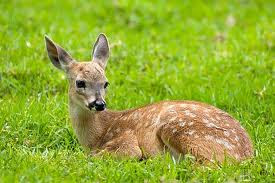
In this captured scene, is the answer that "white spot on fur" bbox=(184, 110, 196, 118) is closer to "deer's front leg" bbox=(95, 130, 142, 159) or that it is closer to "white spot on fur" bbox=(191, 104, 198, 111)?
"white spot on fur" bbox=(191, 104, 198, 111)

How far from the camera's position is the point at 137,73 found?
9664mm

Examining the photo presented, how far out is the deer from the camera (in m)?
6.83

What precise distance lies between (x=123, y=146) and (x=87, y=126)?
0.54 m

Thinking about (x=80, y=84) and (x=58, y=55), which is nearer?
(x=80, y=84)

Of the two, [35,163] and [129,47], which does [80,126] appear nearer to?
[35,163]

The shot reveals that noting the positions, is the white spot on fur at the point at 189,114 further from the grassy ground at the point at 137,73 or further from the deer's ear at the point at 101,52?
the deer's ear at the point at 101,52

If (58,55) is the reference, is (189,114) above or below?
below

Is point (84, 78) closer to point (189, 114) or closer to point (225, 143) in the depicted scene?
point (189, 114)

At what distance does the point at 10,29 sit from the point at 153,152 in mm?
4290

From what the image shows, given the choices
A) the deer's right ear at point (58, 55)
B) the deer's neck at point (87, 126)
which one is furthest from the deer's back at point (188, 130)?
the deer's right ear at point (58, 55)

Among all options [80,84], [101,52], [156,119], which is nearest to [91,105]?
[80,84]

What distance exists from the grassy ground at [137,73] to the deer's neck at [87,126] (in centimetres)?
16

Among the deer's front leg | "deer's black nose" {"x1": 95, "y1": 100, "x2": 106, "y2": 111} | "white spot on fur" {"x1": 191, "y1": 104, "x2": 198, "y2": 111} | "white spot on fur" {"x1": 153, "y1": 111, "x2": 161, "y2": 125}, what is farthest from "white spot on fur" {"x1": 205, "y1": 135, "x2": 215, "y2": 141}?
"deer's black nose" {"x1": 95, "y1": 100, "x2": 106, "y2": 111}

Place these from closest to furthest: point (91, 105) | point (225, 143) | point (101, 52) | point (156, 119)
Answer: point (225, 143)
point (91, 105)
point (156, 119)
point (101, 52)
